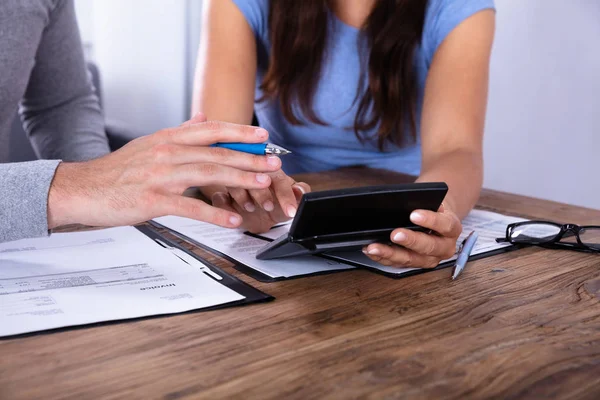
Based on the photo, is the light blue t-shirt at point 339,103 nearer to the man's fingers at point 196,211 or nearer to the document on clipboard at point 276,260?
the document on clipboard at point 276,260

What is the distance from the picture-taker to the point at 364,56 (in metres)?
1.36

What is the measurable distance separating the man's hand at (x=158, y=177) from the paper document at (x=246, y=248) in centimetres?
7

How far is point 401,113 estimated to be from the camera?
1366 millimetres

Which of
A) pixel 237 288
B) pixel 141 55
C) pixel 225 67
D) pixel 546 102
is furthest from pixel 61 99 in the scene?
pixel 141 55

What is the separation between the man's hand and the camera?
0.67m

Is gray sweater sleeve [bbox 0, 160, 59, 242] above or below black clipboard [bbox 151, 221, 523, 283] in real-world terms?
above

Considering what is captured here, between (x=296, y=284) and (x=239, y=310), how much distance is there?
10 cm

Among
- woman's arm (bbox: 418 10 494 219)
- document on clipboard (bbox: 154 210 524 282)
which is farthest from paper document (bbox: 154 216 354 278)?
woman's arm (bbox: 418 10 494 219)

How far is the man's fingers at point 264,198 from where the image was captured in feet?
2.79

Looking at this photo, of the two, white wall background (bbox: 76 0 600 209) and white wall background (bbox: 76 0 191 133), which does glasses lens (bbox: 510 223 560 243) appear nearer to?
white wall background (bbox: 76 0 600 209)

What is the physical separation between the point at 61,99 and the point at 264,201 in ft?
2.67

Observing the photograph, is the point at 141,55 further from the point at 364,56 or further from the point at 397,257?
the point at 397,257

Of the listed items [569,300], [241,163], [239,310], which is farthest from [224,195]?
[569,300]

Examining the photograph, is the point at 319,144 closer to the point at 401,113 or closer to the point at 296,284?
the point at 401,113
